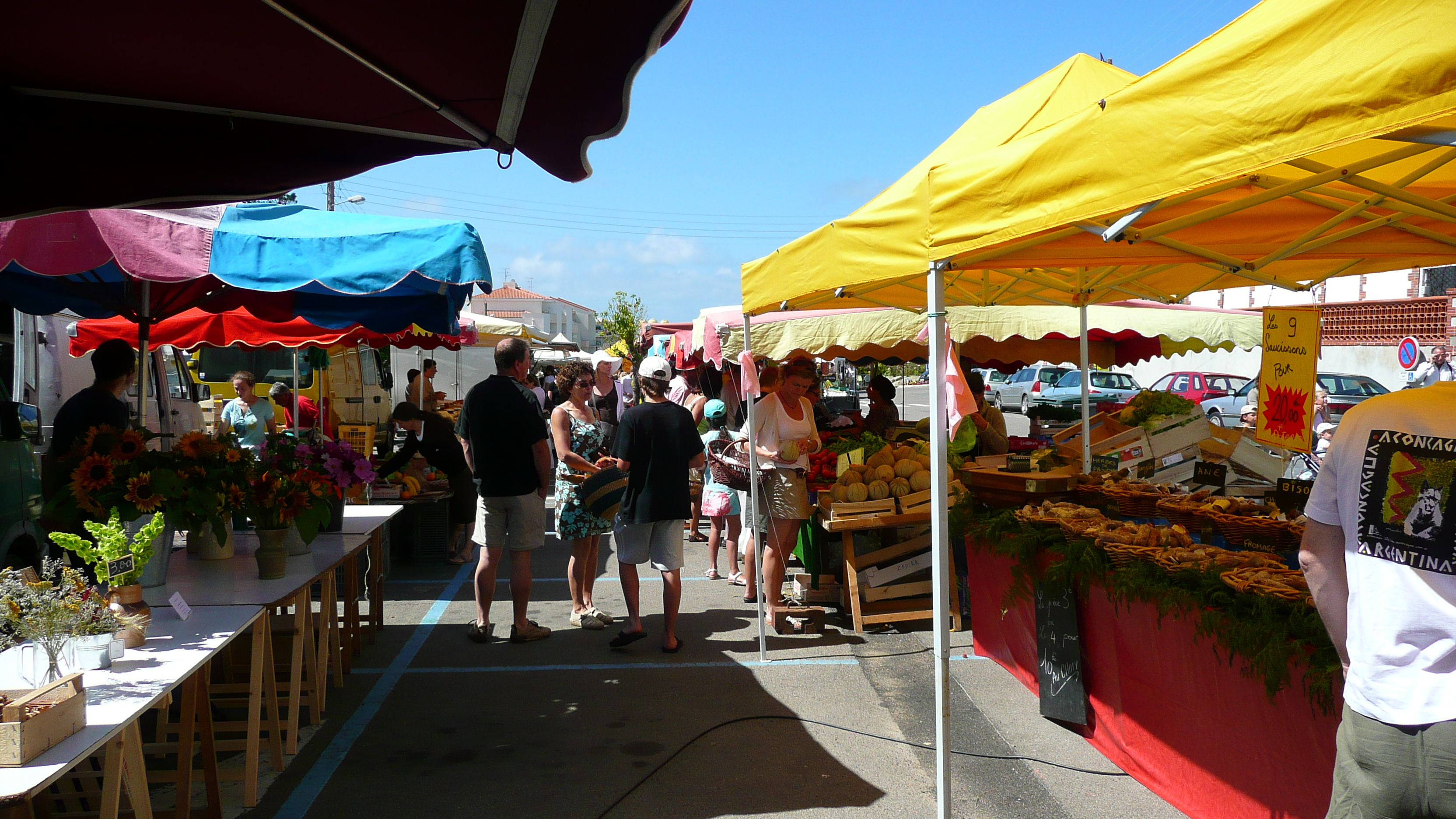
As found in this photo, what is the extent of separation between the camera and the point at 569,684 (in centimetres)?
573

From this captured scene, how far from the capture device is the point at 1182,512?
489cm

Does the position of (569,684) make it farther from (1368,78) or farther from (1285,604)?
(1368,78)

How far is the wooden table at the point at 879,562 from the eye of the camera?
6.84 metres

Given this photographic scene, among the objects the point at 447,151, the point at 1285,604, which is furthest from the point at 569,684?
the point at 1285,604

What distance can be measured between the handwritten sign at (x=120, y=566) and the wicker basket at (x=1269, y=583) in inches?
166

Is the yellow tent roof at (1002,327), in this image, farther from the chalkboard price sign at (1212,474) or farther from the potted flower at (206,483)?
the potted flower at (206,483)

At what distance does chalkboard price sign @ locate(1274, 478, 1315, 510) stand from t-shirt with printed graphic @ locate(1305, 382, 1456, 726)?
256cm

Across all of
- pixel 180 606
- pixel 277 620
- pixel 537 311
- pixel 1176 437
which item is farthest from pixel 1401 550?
pixel 537 311

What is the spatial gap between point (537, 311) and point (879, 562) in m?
103

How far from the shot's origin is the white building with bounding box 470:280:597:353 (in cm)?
9679

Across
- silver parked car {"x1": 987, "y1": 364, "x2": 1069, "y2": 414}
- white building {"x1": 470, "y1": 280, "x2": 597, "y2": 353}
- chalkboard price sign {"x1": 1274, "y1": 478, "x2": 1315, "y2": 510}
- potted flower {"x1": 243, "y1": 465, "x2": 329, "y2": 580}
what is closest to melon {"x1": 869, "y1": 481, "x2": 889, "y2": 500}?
chalkboard price sign {"x1": 1274, "y1": 478, "x2": 1315, "y2": 510}

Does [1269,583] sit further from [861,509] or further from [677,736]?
[861,509]

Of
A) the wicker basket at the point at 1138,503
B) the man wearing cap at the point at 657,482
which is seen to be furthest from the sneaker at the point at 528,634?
the wicker basket at the point at 1138,503

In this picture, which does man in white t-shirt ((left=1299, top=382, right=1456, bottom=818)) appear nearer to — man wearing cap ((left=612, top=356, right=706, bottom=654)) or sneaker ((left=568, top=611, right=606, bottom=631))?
man wearing cap ((left=612, top=356, right=706, bottom=654))
